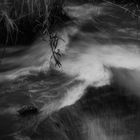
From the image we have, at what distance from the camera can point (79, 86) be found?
4.47m

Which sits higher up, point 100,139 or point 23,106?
point 23,106

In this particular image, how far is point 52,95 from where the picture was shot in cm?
430

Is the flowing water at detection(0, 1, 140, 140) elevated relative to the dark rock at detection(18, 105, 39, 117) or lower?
lower

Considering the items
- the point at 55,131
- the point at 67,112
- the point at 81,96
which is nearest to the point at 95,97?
the point at 81,96

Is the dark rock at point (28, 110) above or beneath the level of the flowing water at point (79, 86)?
above

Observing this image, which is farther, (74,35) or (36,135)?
(74,35)

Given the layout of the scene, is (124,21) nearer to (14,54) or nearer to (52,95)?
(14,54)

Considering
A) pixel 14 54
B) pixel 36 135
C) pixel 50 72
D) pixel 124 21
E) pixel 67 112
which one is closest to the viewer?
pixel 36 135

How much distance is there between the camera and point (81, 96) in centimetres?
422

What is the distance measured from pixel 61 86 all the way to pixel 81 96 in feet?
1.35

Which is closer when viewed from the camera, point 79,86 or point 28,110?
point 28,110

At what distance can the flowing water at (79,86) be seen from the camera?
12.4 ft

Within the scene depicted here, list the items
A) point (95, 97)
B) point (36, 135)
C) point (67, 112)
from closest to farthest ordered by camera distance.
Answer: point (36, 135)
point (67, 112)
point (95, 97)

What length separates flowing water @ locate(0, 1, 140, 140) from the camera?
3.77 metres
